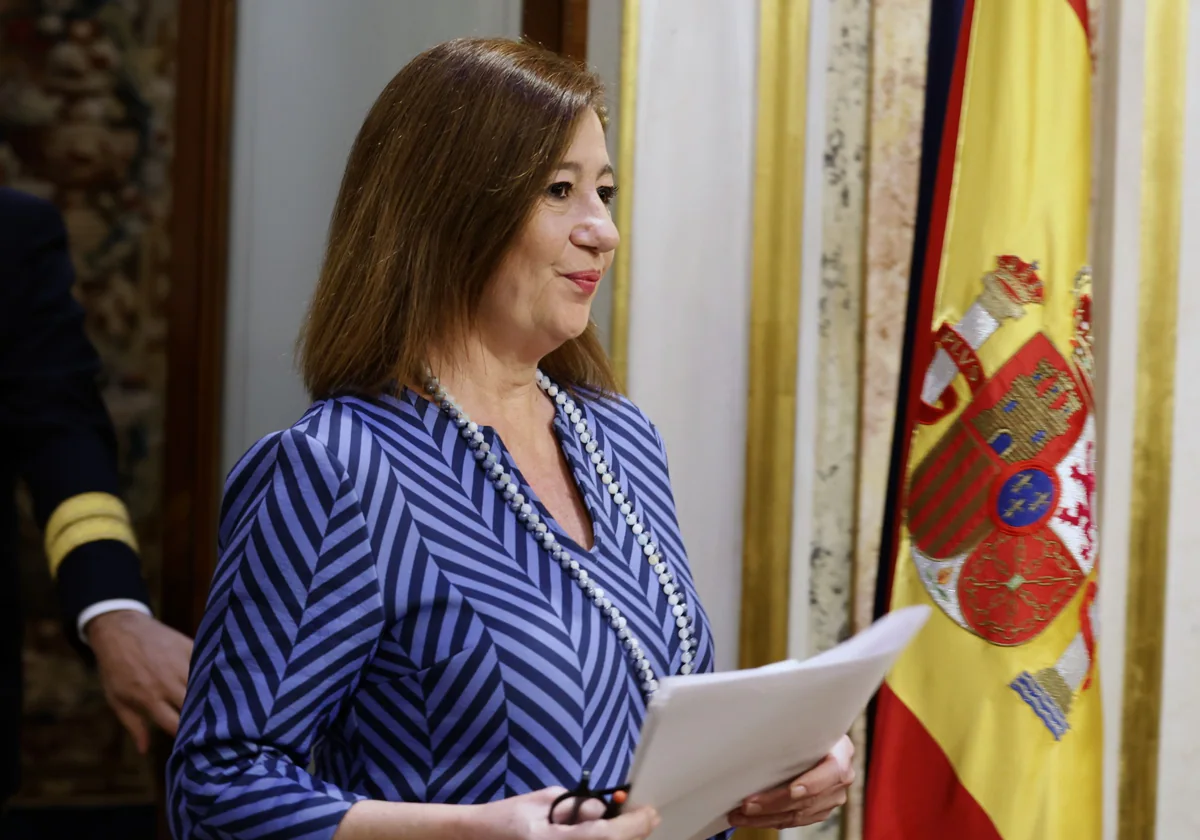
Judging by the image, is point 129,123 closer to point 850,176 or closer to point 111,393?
point 111,393

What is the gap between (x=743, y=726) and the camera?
37.8 inches

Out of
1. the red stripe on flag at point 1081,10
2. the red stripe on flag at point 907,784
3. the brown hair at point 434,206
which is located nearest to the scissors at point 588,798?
the brown hair at point 434,206

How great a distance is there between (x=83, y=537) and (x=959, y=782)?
1.11 metres

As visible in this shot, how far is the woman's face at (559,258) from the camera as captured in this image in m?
1.19

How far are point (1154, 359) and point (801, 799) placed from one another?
3.69ft

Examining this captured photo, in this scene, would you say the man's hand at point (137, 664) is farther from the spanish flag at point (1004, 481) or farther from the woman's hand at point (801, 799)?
the spanish flag at point (1004, 481)

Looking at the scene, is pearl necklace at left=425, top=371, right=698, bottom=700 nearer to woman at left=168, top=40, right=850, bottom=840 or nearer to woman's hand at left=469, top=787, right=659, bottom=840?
woman at left=168, top=40, right=850, bottom=840

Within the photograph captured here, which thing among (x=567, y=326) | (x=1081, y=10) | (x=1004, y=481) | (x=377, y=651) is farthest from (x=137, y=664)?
(x=1081, y=10)

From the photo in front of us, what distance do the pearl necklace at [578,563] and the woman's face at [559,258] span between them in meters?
0.10

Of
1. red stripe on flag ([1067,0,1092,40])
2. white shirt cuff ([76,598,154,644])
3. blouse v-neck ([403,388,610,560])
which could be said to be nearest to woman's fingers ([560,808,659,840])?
blouse v-neck ([403,388,610,560])

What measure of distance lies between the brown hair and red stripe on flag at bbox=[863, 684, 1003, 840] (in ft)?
2.93

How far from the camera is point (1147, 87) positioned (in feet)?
6.48

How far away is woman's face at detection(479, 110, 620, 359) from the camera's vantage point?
1186 mm

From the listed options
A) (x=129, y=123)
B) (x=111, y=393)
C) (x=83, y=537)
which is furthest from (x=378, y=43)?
(x=83, y=537)
